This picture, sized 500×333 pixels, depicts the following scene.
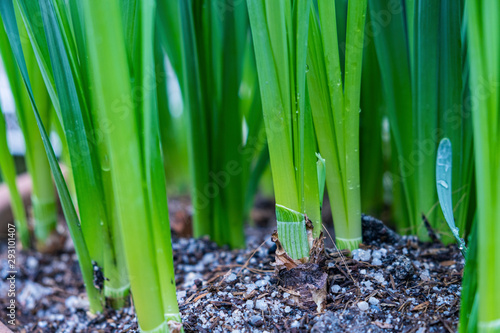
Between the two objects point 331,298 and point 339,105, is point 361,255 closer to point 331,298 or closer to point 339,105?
point 331,298

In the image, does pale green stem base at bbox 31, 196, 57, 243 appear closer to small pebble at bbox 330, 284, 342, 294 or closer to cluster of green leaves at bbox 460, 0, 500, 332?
small pebble at bbox 330, 284, 342, 294

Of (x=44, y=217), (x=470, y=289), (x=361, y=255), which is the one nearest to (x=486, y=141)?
(x=470, y=289)

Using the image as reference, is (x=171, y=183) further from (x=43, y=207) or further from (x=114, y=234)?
(x=114, y=234)

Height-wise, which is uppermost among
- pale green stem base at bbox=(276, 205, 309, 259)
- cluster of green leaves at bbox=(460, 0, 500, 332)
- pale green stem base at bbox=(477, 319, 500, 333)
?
cluster of green leaves at bbox=(460, 0, 500, 332)

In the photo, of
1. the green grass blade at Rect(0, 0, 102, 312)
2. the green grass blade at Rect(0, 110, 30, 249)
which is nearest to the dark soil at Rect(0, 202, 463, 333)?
the green grass blade at Rect(0, 0, 102, 312)

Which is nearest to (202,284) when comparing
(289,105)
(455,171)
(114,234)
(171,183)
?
(114,234)

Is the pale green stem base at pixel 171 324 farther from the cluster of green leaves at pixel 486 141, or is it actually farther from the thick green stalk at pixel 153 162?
the cluster of green leaves at pixel 486 141

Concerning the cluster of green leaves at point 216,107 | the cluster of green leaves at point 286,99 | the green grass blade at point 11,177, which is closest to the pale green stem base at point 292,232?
the cluster of green leaves at point 286,99
